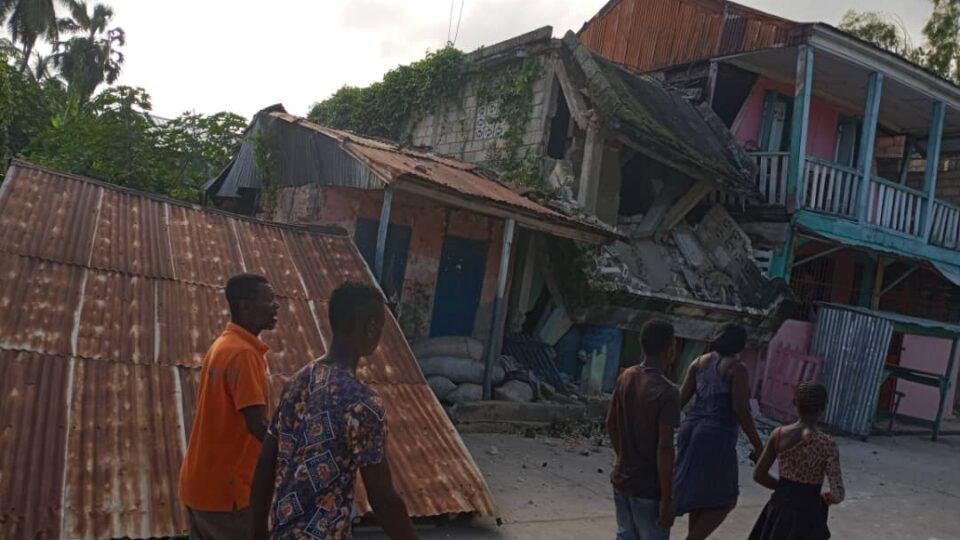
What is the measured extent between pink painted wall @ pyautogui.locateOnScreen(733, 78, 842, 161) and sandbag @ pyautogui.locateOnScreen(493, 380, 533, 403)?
26.5ft

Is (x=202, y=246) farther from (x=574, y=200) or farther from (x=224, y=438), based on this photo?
(x=574, y=200)

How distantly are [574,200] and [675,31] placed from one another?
21.0 ft

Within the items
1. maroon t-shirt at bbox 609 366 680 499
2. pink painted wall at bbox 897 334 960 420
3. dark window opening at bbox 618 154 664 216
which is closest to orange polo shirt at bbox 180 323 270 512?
maroon t-shirt at bbox 609 366 680 499

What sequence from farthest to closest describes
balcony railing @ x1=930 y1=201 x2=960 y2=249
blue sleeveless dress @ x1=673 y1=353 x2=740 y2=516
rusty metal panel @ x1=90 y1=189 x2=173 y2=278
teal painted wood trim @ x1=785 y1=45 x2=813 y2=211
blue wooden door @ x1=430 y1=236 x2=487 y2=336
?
balcony railing @ x1=930 y1=201 x2=960 y2=249, teal painted wood trim @ x1=785 y1=45 x2=813 y2=211, blue wooden door @ x1=430 y1=236 x2=487 y2=336, rusty metal panel @ x1=90 y1=189 x2=173 y2=278, blue sleeveless dress @ x1=673 y1=353 x2=740 y2=516

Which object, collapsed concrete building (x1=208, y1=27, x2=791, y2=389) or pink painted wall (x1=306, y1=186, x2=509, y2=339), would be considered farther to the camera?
collapsed concrete building (x1=208, y1=27, x2=791, y2=389)

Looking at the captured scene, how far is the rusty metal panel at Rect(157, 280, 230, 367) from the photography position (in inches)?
201

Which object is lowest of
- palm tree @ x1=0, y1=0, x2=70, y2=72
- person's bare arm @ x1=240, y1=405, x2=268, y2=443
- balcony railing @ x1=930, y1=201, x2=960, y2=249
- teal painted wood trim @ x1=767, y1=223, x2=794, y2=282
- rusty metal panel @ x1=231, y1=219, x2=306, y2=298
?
person's bare arm @ x1=240, y1=405, x2=268, y2=443

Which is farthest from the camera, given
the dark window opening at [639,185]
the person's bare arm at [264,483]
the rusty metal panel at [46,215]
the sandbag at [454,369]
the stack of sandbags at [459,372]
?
the dark window opening at [639,185]

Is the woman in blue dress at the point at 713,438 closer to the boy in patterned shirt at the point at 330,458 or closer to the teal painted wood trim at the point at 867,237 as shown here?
the boy in patterned shirt at the point at 330,458

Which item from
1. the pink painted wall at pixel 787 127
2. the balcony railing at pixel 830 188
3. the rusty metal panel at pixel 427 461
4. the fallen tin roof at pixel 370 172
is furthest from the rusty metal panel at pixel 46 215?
the pink painted wall at pixel 787 127

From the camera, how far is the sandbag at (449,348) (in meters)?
9.21

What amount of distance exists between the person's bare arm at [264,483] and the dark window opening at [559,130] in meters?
10.2

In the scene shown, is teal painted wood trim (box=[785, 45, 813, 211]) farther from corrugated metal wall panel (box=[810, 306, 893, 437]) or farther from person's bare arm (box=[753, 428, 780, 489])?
person's bare arm (box=[753, 428, 780, 489])

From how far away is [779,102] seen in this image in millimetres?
15180
